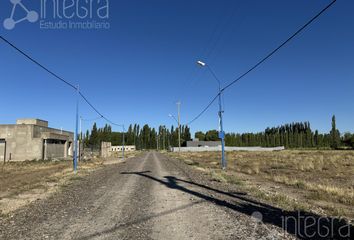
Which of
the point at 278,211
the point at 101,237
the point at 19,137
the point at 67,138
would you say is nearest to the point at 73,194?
the point at 101,237

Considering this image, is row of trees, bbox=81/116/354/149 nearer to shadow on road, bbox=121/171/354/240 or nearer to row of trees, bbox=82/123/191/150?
row of trees, bbox=82/123/191/150

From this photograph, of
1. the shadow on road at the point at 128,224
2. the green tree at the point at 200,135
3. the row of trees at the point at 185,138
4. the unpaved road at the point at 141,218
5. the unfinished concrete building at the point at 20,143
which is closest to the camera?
the shadow on road at the point at 128,224

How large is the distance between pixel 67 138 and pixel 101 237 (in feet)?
193

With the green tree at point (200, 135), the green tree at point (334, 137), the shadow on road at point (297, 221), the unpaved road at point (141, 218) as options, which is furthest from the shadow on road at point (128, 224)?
the green tree at point (200, 135)

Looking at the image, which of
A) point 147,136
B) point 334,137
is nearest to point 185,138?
point 147,136

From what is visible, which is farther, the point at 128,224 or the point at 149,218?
the point at 149,218

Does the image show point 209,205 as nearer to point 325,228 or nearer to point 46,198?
point 325,228

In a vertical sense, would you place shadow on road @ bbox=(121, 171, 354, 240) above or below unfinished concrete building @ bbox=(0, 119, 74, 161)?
below

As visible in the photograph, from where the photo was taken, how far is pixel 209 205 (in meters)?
10.2

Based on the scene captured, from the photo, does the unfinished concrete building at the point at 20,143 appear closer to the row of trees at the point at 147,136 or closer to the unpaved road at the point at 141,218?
the unpaved road at the point at 141,218

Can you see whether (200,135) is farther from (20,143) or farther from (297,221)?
(297,221)

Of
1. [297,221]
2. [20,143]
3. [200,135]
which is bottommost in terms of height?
[297,221]

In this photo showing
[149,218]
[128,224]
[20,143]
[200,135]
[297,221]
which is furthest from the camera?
[200,135]

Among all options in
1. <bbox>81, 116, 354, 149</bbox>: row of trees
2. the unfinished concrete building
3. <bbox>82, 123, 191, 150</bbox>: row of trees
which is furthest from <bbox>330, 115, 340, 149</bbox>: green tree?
the unfinished concrete building
